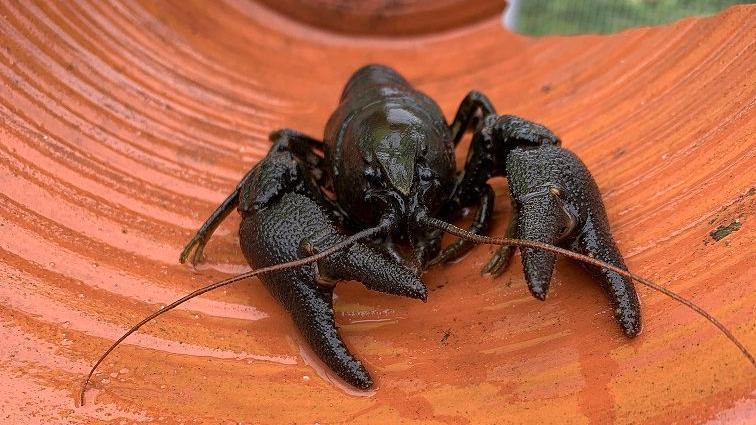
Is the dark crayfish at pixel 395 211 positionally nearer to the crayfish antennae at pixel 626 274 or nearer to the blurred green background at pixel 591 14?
the crayfish antennae at pixel 626 274

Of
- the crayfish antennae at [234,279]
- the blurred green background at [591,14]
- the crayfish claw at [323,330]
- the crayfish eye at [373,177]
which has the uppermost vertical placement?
the crayfish antennae at [234,279]

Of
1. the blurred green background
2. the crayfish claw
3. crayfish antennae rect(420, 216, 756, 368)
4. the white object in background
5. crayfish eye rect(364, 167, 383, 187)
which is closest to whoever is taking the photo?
crayfish antennae rect(420, 216, 756, 368)

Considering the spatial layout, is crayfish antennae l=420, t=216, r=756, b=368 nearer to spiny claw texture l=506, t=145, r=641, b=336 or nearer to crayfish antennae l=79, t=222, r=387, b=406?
spiny claw texture l=506, t=145, r=641, b=336

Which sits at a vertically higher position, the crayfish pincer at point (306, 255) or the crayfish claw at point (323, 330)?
the crayfish pincer at point (306, 255)

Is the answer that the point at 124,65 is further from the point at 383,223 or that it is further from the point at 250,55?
the point at 383,223

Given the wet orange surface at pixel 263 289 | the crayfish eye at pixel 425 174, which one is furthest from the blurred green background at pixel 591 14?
the crayfish eye at pixel 425 174

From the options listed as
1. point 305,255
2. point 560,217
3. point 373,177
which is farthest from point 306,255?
point 560,217

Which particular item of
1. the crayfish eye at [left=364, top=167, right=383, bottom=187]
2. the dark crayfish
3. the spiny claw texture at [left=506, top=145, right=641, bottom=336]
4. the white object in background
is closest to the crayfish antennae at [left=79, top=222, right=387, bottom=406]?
the dark crayfish
